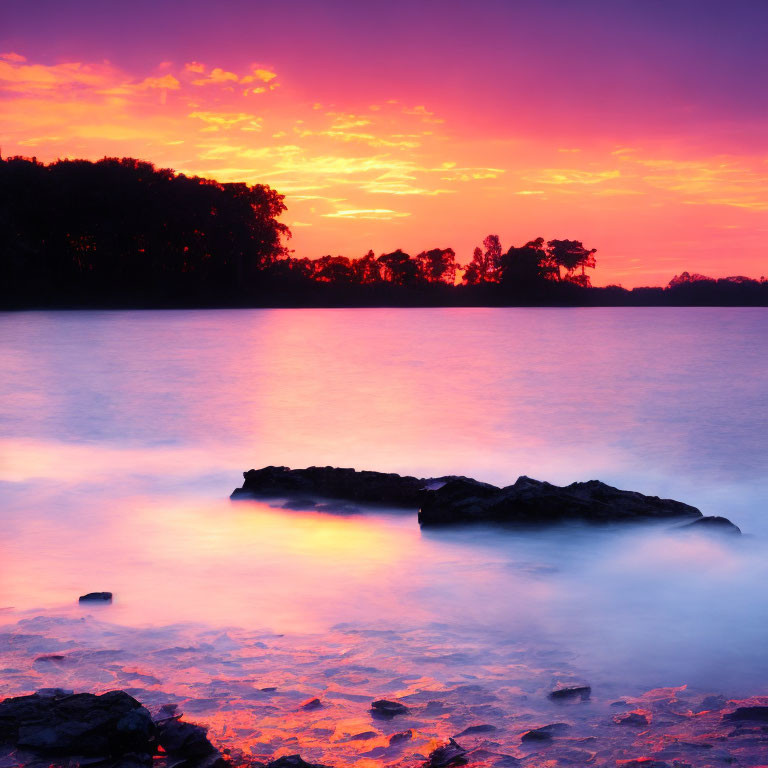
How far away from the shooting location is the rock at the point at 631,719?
434 centimetres

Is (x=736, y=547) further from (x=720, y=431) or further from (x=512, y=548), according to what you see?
(x=720, y=431)

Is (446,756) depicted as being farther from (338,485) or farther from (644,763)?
(338,485)

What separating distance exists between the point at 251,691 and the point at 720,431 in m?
15.7

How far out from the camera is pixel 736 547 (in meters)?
7.91

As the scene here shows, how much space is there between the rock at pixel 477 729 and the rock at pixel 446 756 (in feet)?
0.56

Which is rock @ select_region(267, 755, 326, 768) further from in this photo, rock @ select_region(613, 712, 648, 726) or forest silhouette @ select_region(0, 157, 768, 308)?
forest silhouette @ select_region(0, 157, 768, 308)

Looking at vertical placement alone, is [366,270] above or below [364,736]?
above

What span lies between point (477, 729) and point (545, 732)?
0.33 meters

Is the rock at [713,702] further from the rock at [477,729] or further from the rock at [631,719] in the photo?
the rock at [477,729]

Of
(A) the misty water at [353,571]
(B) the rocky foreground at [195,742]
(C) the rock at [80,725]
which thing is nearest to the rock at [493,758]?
(B) the rocky foreground at [195,742]

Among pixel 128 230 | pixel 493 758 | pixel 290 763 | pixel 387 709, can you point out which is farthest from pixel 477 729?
pixel 128 230

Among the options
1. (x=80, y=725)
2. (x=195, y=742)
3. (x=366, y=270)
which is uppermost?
(x=366, y=270)

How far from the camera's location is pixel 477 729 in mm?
4250

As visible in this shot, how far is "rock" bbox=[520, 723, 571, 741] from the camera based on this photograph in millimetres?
4137
